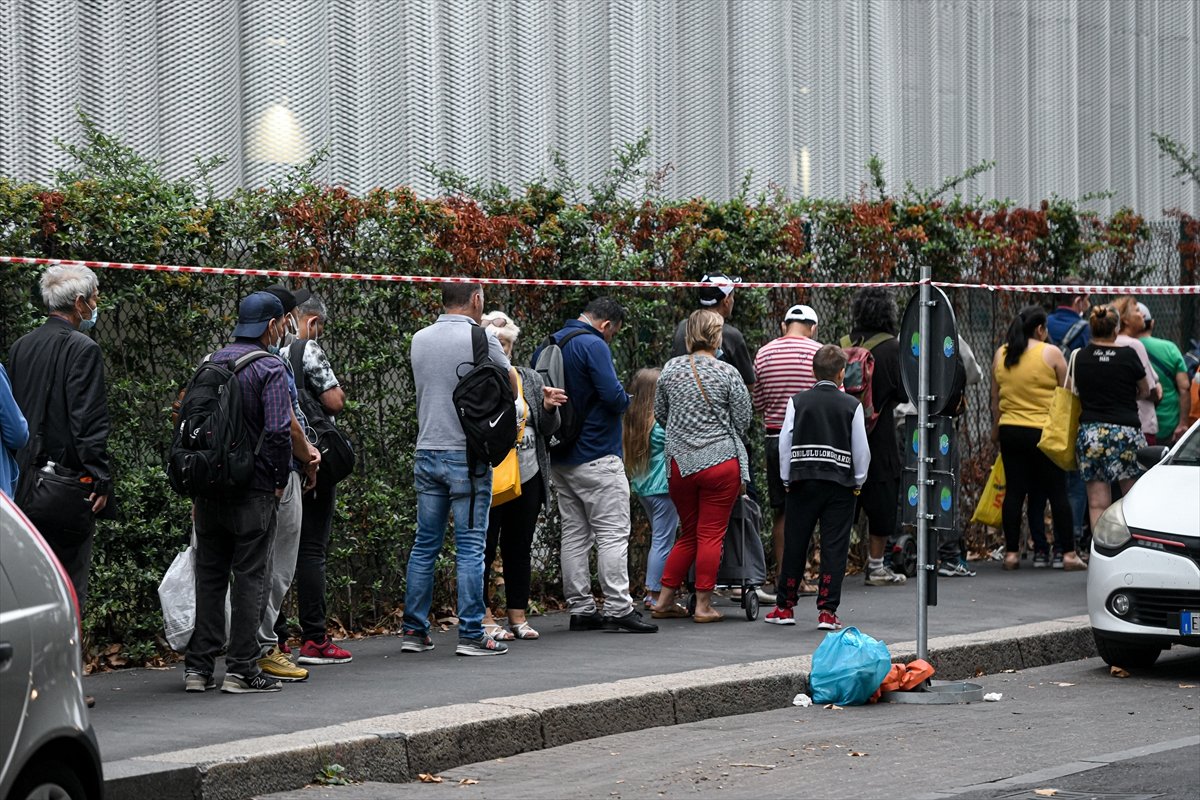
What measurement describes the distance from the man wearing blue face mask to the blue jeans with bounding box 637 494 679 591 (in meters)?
4.35

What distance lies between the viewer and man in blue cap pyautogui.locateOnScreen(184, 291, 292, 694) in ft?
27.3

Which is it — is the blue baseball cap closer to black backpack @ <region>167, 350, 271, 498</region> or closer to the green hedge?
black backpack @ <region>167, 350, 271, 498</region>

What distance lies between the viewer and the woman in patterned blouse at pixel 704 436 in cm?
1077

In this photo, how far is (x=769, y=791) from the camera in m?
7.04

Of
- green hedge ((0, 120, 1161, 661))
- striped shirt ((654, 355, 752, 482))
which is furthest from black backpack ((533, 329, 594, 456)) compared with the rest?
green hedge ((0, 120, 1161, 661))

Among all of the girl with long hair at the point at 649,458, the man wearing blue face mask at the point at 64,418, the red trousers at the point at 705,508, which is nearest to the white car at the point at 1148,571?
the red trousers at the point at 705,508

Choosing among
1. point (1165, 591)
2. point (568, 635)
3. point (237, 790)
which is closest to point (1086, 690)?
point (1165, 591)

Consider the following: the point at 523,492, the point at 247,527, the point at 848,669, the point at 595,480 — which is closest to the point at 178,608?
the point at 247,527

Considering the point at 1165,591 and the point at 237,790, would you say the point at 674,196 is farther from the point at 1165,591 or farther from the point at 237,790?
the point at 237,790

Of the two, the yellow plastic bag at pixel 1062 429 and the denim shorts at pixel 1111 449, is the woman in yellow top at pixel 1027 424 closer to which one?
the yellow plastic bag at pixel 1062 429

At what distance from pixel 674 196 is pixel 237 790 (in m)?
10.6

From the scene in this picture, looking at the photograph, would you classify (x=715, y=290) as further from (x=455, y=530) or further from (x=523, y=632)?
(x=455, y=530)

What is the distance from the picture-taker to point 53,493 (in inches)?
305

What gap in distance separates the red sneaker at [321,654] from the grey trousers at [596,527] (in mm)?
1745
